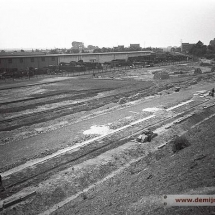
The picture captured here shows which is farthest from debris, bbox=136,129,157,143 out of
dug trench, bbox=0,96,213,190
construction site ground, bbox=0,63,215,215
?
dug trench, bbox=0,96,213,190

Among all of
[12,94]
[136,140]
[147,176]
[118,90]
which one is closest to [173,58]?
[118,90]

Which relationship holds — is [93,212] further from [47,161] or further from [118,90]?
[118,90]

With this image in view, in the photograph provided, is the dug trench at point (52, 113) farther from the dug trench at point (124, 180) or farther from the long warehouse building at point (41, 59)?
the long warehouse building at point (41, 59)

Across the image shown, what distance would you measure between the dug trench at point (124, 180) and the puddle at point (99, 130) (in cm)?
296

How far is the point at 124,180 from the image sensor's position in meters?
→ 11.1

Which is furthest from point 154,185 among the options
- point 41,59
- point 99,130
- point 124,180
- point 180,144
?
point 41,59

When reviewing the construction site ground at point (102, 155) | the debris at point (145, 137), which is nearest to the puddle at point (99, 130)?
the construction site ground at point (102, 155)

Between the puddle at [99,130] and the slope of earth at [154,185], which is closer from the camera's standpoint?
the slope of earth at [154,185]

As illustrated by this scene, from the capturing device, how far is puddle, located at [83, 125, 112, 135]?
1794 cm

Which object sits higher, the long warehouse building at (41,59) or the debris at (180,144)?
the long warehouse building at (41,59)

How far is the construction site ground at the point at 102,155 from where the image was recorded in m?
9.03

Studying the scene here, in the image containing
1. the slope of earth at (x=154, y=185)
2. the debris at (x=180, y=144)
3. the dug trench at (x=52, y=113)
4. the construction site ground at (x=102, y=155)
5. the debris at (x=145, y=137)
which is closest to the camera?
the slope of earth at (x=154, y=185)

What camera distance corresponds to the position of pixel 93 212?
8.63 metres

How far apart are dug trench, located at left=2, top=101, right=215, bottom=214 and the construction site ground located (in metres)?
0.04
